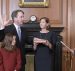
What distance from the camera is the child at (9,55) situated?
325 cm

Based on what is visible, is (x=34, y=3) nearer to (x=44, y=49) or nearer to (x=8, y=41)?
(x=44, y=49)

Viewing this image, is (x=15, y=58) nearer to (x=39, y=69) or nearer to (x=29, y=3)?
(x=39, y=69)

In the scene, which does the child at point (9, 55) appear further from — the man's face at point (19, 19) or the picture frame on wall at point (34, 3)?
the picture frame on wall at point (34, 3)

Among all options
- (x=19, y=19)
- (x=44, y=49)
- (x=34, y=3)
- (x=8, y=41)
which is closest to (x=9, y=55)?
(x=8, y=41)

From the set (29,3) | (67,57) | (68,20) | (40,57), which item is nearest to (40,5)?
(29,3)

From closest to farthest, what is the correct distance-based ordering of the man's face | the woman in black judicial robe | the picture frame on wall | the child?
the child → the man's face → the woman in black judicial robe → the picture frame on wall

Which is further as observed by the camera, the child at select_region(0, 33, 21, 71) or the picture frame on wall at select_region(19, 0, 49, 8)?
the picture frame on wall at select_region(19, 0, 49, 8)

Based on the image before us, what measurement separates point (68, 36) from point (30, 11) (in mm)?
855

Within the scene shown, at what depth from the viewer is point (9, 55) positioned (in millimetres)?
3258

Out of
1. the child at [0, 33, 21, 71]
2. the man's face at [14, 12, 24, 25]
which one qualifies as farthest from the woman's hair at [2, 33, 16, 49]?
the man's face at [14, 12, 24, 25]

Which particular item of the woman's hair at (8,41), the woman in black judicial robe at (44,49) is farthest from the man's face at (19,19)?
the woman in black judicial robe at (44,49)

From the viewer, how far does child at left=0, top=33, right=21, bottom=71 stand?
3.25m

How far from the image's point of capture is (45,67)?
3773mm

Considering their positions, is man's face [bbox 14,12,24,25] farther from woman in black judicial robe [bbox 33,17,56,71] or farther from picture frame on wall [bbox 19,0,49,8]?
picture frame on wall [bbox 19,0,49,8]
